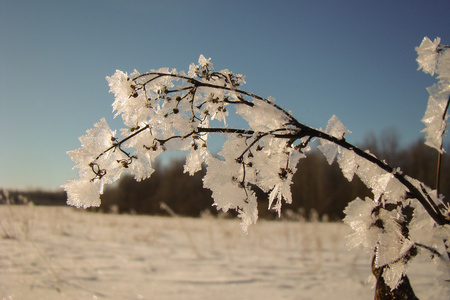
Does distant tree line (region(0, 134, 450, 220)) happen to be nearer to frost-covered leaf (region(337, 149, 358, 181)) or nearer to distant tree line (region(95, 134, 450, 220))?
distant tree line (region(95, 134, 450, 220))

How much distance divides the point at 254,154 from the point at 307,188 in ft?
99.2

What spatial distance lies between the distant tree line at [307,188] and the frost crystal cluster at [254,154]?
18.1 meters

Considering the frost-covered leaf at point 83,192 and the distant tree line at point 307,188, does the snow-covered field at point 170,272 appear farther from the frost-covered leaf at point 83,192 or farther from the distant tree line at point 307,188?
the distant tree line at point 307,188

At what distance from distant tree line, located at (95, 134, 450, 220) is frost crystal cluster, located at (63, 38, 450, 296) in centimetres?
1806

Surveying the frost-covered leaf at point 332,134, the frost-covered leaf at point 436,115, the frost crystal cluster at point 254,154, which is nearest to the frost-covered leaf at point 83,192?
the frost crystal cluster at point 254,154

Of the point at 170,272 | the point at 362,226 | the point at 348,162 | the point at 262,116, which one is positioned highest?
the point at 262,116

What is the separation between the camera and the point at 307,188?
1176 inches

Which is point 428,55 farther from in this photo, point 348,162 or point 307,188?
point 307,188

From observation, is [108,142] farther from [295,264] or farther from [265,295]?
[295,264]

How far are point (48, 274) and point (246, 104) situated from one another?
13.7 feet

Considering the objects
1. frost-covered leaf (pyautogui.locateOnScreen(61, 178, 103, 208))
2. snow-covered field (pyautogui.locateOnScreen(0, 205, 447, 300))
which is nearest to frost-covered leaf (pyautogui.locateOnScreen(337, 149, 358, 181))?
frost-covered leaf (pyautogui.locateOnScreen(61, 178, 103, 208))

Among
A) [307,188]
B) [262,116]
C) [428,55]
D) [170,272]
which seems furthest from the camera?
[307,188]

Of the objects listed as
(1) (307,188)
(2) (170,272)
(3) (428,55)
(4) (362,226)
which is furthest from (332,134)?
(1) (307,188)

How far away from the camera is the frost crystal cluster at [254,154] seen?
0.84 metres
